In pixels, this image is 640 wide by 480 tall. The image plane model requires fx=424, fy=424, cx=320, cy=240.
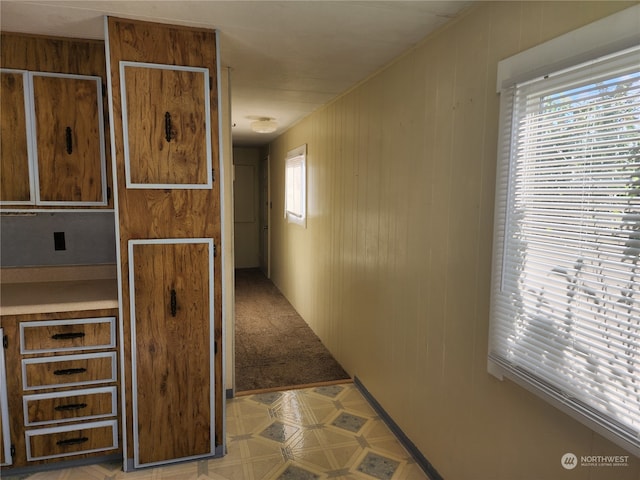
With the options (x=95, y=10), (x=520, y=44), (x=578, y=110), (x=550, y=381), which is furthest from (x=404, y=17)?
(x=550, y=381)

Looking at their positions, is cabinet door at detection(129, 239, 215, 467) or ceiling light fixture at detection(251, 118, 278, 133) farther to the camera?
ceiling light fixture at detection(251, 118, 278, 133)

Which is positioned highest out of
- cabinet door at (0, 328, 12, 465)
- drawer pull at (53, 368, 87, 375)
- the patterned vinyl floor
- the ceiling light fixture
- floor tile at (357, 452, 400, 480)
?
the ceiling light fixture

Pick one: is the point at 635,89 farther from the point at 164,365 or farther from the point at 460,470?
the point at 164,365

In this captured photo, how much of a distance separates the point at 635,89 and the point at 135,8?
75.7 inches

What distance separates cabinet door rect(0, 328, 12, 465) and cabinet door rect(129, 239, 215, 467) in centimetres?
61

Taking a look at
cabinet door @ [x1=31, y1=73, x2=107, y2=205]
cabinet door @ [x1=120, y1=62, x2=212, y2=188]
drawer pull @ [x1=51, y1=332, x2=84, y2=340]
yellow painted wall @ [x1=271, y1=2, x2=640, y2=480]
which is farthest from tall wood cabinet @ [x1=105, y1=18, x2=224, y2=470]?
yellow painted wall @ [x1=271, y1=2, x2=640, y2=480]

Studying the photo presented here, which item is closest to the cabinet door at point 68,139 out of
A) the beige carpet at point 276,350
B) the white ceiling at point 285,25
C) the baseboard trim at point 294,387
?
the white ceiling at point 285,25

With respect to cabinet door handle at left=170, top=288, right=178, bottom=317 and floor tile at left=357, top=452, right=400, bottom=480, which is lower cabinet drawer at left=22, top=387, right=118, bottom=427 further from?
floor tile at left=357, top=452, right=400, bottom=480

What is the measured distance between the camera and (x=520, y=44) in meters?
1.56

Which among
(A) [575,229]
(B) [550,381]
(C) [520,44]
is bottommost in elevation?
(B) [550,381]

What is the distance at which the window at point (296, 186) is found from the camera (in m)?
4.69

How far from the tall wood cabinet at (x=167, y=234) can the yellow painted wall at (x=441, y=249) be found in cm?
107

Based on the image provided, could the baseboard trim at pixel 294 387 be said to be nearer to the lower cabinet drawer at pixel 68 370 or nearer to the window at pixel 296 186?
the lower cabinet drawer at pixel 68 370

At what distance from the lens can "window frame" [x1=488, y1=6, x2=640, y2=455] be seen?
1.18 metres
